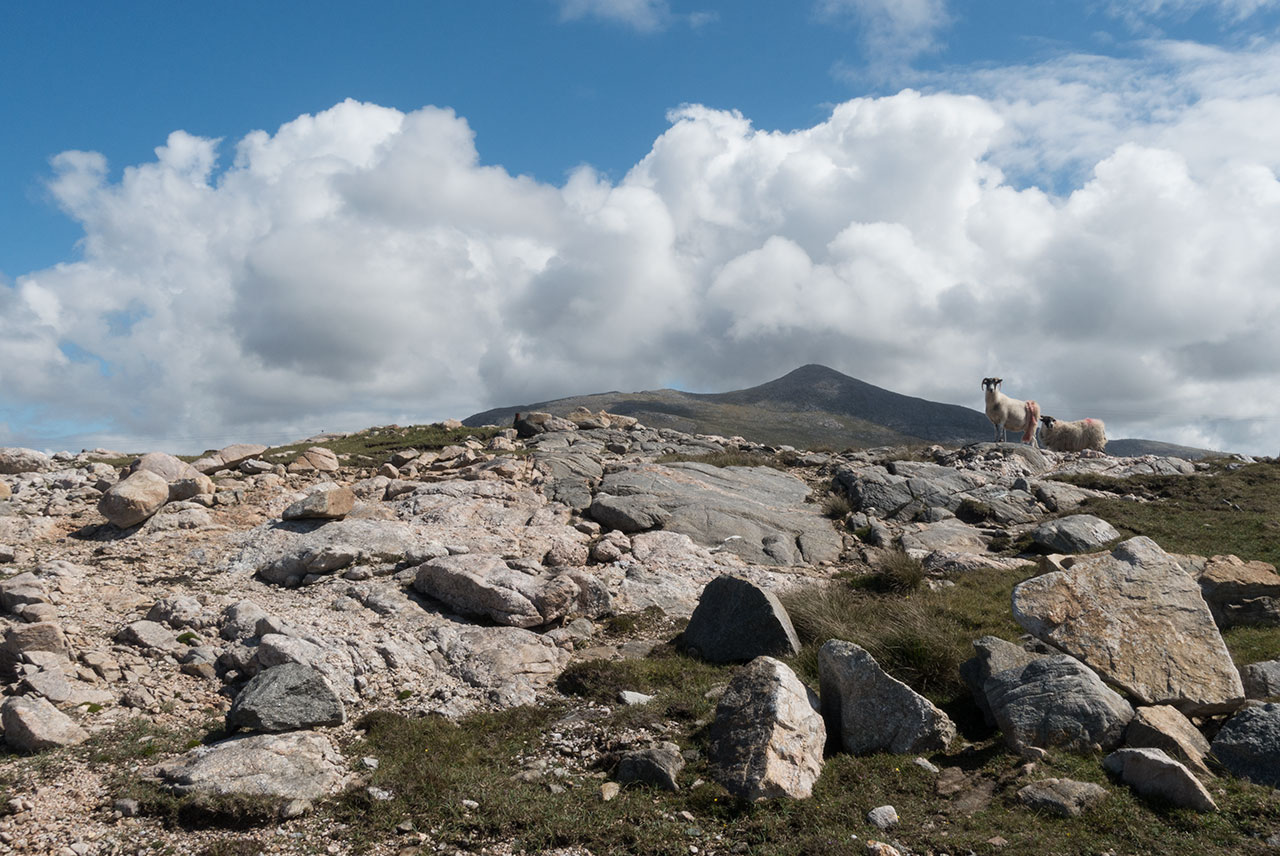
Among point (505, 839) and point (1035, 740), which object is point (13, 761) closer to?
point (505, 839)

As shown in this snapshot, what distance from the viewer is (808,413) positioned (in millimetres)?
120000

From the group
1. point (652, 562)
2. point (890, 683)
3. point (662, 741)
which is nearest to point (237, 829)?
point (662, 741)

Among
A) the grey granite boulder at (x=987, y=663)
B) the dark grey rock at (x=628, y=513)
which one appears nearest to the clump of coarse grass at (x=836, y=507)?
the dark grey rock at (x=628, y=513)

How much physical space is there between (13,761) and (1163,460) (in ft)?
127

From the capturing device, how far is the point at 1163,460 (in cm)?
3291

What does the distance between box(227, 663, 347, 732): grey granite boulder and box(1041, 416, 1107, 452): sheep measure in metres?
36.6

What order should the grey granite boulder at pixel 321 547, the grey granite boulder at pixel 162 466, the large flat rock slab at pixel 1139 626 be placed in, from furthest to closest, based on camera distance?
the grey granite boulder at pixel 162 466, the grey granite boulder at pixel 321 547, the large flat rock slab at pixel 1139 626

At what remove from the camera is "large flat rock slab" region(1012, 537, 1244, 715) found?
881 cm

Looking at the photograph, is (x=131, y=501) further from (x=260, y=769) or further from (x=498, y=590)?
(x=260, y=769)

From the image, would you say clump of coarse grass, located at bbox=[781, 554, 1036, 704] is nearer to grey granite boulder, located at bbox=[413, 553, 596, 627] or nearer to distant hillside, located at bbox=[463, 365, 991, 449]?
grey granite boulder, located at bbox=[413, 553, 596, 627]

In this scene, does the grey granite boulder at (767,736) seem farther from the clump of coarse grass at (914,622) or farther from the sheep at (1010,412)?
the sheep at (1010,412)

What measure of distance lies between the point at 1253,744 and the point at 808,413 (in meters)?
114

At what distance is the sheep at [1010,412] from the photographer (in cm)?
3541

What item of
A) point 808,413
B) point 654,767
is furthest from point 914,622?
Answer: point 808,413
